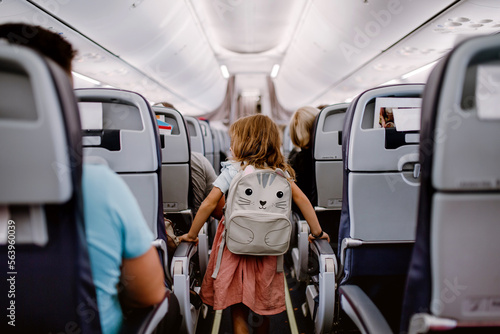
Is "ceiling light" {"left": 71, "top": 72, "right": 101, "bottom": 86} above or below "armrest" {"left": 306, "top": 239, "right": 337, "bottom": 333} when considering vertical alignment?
above

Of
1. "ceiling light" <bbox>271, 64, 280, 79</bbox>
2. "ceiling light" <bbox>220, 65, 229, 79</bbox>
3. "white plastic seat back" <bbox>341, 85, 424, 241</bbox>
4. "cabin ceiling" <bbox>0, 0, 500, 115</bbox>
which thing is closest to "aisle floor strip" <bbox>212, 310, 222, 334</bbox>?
"white plastic seat back" <bbox>341, 85, 424, 241</bbox>

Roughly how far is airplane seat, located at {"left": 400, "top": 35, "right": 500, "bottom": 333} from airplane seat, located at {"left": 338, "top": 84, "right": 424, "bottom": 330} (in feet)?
2.29

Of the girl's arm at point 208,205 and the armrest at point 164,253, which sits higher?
the girl's arm at point 208,205

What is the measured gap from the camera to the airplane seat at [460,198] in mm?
772

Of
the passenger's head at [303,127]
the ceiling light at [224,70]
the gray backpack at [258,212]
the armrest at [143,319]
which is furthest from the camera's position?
the ceiling light at [224,70]

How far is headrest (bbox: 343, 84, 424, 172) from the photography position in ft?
5.10

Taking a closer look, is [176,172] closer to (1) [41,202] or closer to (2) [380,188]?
(2) [380,188]

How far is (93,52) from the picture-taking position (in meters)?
4.51

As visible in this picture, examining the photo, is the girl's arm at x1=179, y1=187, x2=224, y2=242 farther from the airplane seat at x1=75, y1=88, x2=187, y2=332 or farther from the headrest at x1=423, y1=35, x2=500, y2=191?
the headrest at x1=423, y1=35, x2=500, y2=191

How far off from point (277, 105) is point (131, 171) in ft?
47.8

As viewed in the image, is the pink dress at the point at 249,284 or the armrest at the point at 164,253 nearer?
the armrest at the point at 164,253

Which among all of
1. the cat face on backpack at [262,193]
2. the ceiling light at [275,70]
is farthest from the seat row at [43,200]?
the ceiling light at [275,70]

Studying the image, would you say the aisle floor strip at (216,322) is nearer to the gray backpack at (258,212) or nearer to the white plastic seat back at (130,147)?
the gray backpack at (258,212)

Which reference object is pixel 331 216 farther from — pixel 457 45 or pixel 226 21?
pixel 226 21
